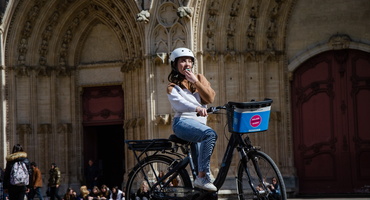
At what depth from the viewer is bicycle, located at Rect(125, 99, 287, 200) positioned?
686 centimetres

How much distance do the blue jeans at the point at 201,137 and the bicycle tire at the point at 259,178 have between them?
0.33 m

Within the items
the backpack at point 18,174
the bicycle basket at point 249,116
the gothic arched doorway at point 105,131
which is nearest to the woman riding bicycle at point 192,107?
the bicycle basket at point 249,116

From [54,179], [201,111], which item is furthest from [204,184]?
[54,179]

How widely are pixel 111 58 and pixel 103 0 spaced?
1503 mm

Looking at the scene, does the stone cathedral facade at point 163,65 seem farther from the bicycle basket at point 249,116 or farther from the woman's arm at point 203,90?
the bicycle basket at point 249,116

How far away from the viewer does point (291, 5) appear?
17.4 meters

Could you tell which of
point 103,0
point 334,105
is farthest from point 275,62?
point 103,0

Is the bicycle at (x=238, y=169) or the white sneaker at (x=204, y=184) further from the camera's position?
the white sneaker at (x=204, y=184)

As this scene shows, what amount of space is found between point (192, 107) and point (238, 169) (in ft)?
2.46

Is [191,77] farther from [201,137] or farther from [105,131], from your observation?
[105,131]

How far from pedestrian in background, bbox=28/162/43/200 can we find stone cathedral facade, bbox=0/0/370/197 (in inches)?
43.0

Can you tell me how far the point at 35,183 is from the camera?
17.4 meters

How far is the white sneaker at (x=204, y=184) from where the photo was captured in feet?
23.1

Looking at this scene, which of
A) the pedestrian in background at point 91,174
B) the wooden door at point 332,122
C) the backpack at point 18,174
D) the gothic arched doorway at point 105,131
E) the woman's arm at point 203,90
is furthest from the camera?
the gothic arched doorway at point 105,131
